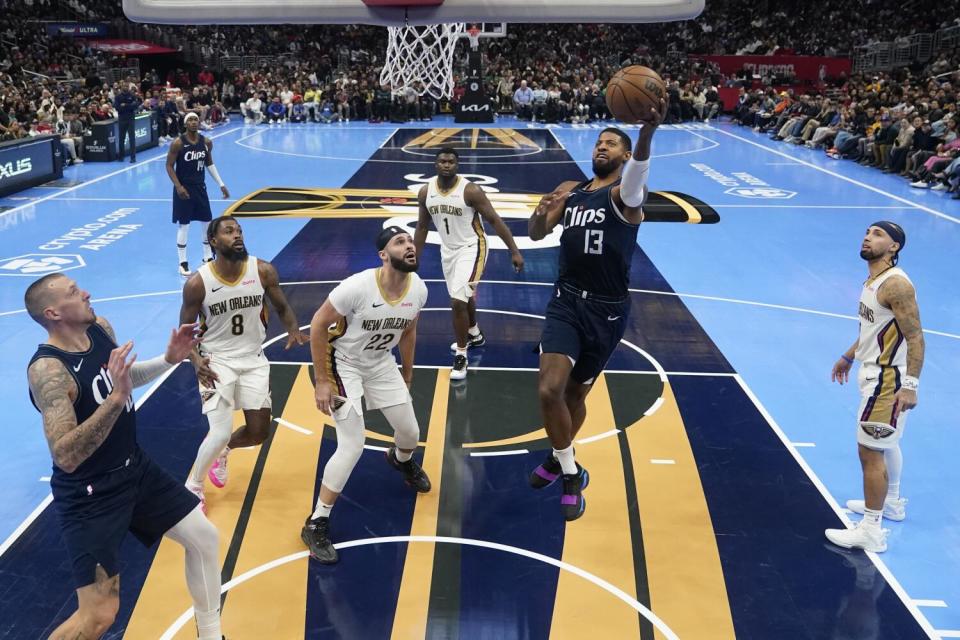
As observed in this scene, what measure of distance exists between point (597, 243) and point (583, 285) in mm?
294

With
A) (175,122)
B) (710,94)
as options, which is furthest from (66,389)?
(710,94)

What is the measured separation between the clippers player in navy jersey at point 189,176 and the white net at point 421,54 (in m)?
5.43

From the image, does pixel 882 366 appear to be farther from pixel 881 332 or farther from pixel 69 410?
pixel 69 410

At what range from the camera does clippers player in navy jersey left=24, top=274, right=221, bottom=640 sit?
3.51 meters

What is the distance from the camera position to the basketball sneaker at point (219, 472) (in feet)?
19.5

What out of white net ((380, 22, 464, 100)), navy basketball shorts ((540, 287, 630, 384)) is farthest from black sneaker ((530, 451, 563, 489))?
white net ((380, 22, 464, 100))

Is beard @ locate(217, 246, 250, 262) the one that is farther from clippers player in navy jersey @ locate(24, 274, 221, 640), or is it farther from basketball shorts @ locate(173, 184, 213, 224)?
basketball shorts @ locate(173, 184, 213, 224)

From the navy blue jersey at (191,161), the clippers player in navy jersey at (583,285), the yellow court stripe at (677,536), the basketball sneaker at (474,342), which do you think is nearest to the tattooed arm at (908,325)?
the yellow court stripe at (677,536)

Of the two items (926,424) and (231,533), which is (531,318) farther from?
(231,533)

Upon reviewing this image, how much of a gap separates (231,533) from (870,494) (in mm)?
4043

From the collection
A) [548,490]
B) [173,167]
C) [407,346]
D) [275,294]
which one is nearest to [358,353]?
[407,346]

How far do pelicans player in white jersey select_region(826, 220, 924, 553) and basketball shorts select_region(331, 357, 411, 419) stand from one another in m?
2.88

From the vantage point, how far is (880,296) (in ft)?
16.6

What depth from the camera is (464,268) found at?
7.86 meters
